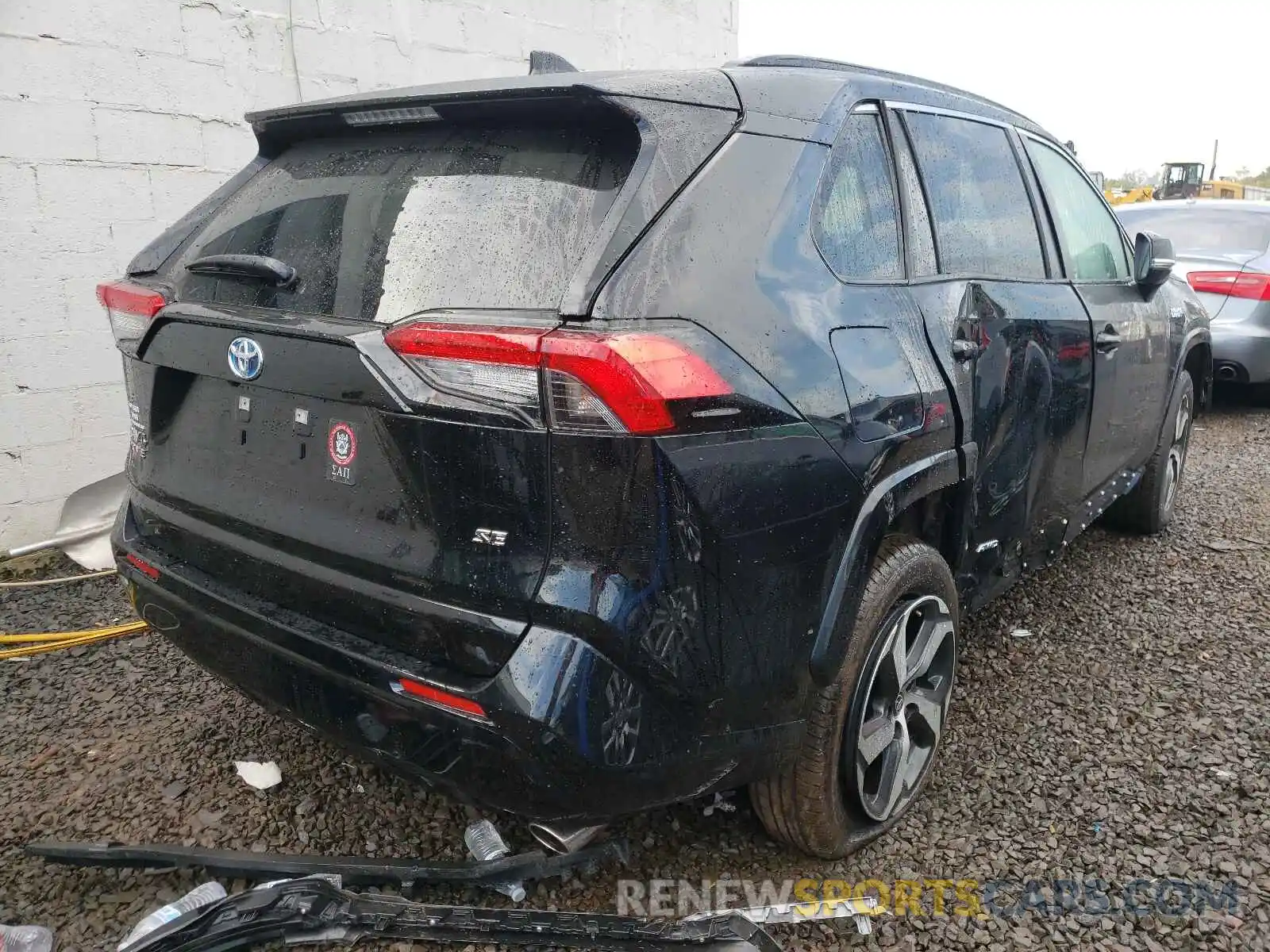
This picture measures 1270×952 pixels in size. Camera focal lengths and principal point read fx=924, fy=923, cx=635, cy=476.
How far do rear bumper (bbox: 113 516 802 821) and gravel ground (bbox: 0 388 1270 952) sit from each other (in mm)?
546

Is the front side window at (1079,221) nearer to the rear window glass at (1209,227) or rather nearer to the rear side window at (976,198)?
the rear side window at (976,198)

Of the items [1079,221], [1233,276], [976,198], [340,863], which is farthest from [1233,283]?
[340,863]

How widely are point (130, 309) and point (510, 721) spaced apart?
4.68ft

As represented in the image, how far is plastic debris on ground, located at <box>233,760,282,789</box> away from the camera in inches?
100

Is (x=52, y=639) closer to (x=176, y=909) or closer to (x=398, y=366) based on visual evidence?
(x=176, y=909)

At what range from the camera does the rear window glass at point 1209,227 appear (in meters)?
7.42

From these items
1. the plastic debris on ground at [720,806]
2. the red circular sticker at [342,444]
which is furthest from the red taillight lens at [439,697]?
the plastic debris on ground at [720,806]

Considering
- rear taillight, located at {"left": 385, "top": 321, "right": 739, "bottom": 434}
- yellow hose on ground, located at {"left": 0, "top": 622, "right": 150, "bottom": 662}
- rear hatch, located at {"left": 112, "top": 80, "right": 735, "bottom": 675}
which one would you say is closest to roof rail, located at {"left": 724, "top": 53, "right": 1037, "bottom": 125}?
rear hatch, located at {"left": 112, "top": 80, "right": 735, "bottom": 675}

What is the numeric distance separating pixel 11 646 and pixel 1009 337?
11.8ft

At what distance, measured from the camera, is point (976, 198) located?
8.97 feet

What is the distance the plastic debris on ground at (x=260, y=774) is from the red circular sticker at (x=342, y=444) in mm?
1250

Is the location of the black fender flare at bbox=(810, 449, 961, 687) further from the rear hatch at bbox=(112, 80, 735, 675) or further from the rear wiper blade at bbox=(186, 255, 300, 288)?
the rear wiper blade at bbox=(186, 255, 300, 288)

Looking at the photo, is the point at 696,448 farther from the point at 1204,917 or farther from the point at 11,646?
the point at 11,646

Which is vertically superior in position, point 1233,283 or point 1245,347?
point 1233,283
